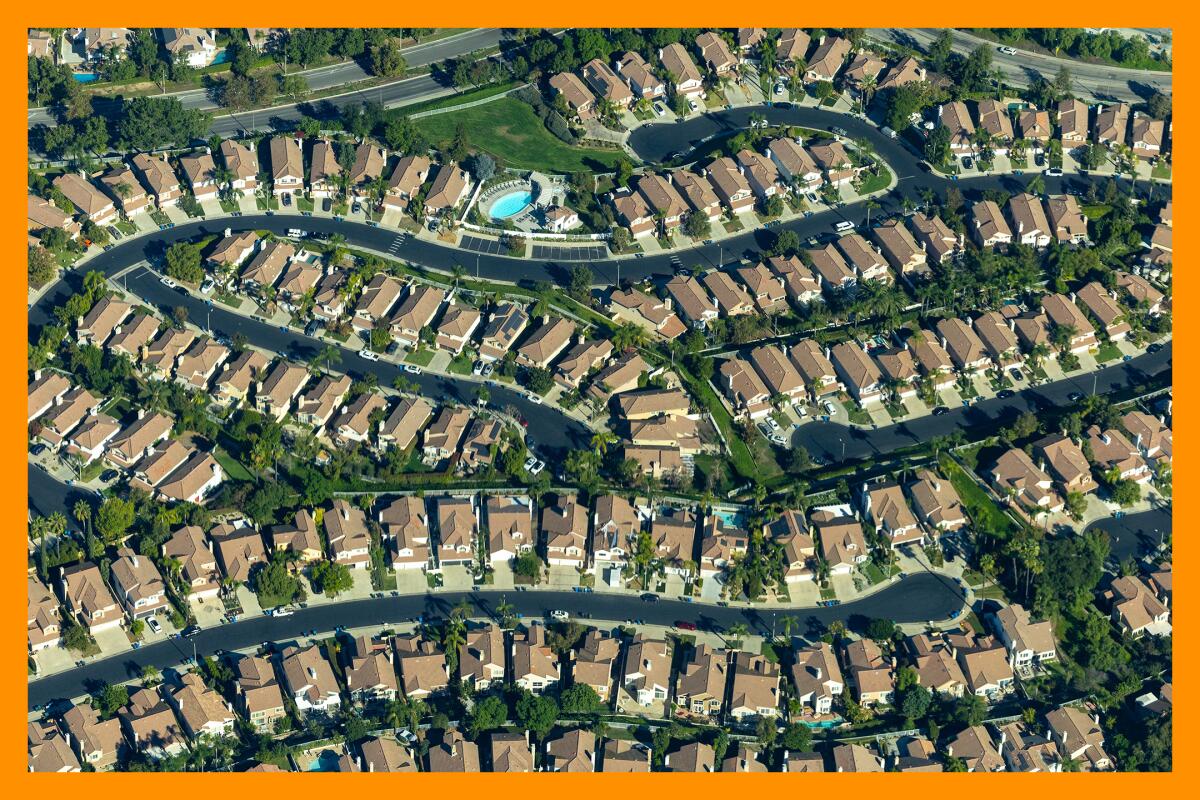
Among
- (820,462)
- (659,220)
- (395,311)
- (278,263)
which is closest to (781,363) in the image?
(820,462)

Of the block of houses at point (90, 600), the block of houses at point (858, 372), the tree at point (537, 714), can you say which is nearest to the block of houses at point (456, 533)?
the tree at point (537, 714)

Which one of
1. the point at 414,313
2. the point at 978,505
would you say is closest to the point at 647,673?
the point at 978,505

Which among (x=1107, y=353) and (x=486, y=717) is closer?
(x=486, y=717)

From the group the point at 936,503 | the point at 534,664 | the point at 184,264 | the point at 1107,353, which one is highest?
the point at 184,264

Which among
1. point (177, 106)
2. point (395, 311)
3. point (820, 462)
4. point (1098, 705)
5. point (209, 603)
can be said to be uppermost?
point (177, 106)

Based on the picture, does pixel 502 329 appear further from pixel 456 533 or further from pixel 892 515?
pixel 892 515

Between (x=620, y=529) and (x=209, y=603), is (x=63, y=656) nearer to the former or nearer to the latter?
(x=209, y=603)

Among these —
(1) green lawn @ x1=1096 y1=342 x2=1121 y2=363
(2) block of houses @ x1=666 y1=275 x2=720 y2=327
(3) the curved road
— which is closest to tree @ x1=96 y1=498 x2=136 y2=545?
(3) the curved road
